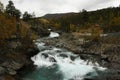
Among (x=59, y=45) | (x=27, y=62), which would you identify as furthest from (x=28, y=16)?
(x=27, y=62)

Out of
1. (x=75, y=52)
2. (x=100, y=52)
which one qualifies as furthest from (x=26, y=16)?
(x=100, y=52)

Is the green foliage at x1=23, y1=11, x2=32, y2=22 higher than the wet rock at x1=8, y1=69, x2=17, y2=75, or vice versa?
the green foliage at x1=23, y1=11, x2=32, y2=22

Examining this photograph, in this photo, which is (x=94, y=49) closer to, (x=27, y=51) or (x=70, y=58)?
(x=70, y=58)

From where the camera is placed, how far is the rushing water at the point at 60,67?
5134cm

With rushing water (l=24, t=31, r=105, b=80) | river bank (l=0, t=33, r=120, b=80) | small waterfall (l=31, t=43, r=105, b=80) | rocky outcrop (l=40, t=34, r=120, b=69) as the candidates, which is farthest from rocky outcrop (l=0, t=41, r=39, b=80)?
rocky outcrop (l=40, t=34, r=120, b=69)

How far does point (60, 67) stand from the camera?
58.6m

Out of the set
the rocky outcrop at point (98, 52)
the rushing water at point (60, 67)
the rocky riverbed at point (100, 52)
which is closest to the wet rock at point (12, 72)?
the rushing water at point (60, 67)

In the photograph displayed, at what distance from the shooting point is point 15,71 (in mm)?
51625

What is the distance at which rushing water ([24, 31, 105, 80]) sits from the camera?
168 feet

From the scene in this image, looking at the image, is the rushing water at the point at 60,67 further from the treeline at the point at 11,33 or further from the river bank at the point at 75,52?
the treeline at the point at 11,33

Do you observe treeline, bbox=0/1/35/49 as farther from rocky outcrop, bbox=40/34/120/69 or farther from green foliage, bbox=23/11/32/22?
green foliage, bbox=23/11/32/22

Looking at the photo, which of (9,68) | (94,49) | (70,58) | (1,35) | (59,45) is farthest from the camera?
(59,45)

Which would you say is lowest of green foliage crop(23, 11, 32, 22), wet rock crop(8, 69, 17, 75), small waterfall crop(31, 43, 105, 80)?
small waterfall crop(31, 43, 105, 80)

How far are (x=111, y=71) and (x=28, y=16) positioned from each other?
102804 millimetres
